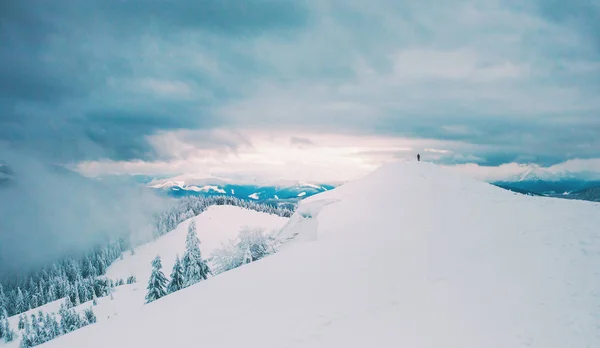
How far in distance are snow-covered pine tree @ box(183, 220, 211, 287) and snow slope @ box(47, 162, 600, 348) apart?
877 inches

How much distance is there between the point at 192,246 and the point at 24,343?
72.1 m

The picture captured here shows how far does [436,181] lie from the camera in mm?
30609

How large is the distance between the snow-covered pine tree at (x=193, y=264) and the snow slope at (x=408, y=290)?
22.3 m

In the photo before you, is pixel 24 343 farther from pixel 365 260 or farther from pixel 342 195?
pixel 365 260

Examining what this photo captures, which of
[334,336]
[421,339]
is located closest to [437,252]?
[421,339]

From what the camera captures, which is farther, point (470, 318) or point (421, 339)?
point (470, 318)

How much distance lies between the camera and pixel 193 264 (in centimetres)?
4094

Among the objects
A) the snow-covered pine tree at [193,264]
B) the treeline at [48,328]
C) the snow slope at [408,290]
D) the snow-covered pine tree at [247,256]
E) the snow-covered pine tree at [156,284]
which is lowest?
the treeline at [48,328]

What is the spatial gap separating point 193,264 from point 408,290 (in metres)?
33.0

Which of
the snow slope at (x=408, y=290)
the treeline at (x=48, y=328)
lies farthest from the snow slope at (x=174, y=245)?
the snow slope at (x=408, y=290)

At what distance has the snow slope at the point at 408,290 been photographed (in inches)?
445

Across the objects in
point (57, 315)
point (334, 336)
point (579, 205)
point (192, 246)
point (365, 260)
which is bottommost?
point (57, 315)

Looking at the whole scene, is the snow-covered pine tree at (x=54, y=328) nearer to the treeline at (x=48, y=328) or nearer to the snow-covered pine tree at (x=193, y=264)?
the treeline at (x=48, y=328)

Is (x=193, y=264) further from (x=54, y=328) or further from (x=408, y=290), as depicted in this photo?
(x=54, y=328)
